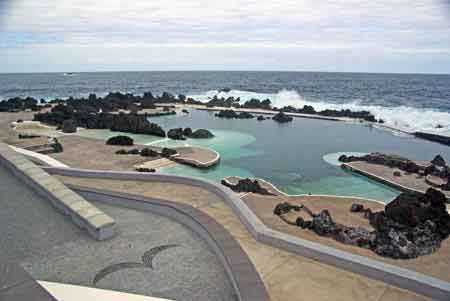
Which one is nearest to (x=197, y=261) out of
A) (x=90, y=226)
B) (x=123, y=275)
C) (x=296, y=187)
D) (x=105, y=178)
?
(x=123, y=275)

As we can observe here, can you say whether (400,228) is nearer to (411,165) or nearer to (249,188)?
(249,188)

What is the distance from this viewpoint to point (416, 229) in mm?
9461

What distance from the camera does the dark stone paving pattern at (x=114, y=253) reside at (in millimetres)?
4434

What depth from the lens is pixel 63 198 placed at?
6082mm

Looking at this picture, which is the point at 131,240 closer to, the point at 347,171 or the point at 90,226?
the point at 90,226

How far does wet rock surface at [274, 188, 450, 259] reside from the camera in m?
8.47

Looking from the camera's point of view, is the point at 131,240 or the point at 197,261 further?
the point at 131,240

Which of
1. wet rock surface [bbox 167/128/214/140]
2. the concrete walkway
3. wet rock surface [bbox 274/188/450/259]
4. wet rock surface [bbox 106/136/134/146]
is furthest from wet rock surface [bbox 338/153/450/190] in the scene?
the concrete walkway

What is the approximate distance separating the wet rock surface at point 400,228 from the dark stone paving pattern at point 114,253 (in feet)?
15.7

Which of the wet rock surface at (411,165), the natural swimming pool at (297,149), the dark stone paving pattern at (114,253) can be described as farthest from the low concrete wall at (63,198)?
the wet rock surface at (411,165)

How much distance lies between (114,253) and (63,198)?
5.33 ft

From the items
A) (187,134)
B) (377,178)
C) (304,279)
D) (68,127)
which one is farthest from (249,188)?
(68,127)

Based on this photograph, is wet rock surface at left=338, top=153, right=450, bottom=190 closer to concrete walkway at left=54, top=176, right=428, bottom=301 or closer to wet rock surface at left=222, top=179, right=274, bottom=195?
wet rock surface at left=222, top=179, right=274, bottom=195

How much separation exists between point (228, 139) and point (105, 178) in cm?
1921
